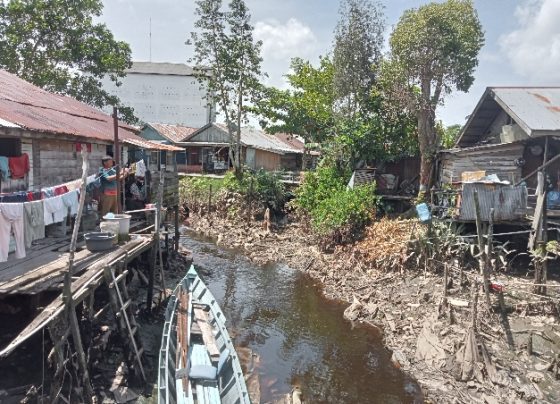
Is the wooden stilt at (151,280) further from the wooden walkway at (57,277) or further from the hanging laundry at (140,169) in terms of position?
the hanging laundry at (140,169)

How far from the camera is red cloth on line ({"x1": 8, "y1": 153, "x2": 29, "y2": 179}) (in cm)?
998

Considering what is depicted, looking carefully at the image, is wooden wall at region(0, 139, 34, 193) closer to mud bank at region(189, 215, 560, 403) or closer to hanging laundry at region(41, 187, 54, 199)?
hanging laundry at region(41, 187, 54, 199)

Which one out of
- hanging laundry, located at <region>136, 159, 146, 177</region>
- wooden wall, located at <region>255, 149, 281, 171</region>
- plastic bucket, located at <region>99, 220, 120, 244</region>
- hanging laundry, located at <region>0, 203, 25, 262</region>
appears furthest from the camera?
wooden wall, located at <region>255, 149, 281, 171</region>

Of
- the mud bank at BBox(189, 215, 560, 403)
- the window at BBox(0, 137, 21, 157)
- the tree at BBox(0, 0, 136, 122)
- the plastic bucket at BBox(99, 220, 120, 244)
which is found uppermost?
the tree at BBox(0, 0, 136, 122)

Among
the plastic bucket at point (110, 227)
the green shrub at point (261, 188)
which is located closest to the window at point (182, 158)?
the green shrub at point (261, 188)

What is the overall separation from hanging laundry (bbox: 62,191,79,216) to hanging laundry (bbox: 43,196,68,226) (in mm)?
156

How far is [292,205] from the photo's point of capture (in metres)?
27.3

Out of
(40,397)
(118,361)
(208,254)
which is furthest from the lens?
(208,254)

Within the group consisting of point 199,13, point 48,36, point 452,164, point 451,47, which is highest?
point 199,13

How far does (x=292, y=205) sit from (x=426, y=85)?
11.3m

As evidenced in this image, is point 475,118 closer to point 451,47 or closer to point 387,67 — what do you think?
point 451,47

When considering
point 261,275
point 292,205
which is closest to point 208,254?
point 261,275

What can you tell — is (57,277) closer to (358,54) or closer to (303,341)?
(303,341)

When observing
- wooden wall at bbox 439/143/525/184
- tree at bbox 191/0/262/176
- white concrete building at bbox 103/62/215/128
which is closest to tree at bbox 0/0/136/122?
tree at bbox 191/0/262/176
